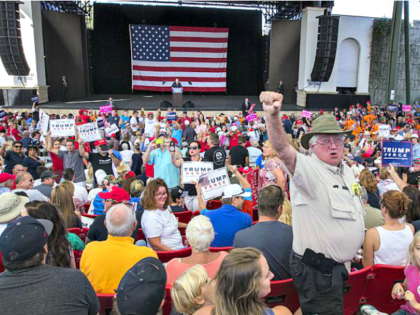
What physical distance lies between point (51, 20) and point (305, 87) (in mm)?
13034

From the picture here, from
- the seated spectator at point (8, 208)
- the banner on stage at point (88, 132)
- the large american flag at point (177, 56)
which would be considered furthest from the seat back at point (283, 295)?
the large american flag at point (177, 56)

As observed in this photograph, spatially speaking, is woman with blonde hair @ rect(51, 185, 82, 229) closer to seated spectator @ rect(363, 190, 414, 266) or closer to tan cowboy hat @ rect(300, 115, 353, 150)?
tan cowboy hat @ rect(300, 115, 353, 150)

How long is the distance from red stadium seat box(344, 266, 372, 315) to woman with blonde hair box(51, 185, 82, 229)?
2648 millimetres

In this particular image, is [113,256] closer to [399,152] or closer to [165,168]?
[165,168]

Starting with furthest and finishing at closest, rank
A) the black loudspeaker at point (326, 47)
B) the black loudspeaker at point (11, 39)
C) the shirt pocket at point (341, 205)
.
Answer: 1. the black loudspeaker at point (326, 47)
2. the black loudspeaker at point (11, 39)
3. the shirt pocket at point (341, 205)

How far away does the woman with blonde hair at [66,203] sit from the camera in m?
3.74

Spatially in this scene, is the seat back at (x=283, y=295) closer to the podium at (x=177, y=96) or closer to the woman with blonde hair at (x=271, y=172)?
the woman with blonde hair at (x=271, y=172)

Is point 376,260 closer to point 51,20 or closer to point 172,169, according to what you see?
point 172,169

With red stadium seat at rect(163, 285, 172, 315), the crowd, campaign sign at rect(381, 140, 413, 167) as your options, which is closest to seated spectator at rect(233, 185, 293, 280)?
the crowd

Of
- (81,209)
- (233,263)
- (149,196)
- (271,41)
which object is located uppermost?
(271,41)

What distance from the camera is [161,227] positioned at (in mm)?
3502

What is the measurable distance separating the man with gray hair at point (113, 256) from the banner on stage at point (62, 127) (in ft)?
17.8

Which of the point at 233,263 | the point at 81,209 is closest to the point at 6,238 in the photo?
the point at 233,263

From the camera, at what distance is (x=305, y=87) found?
18.4 m
